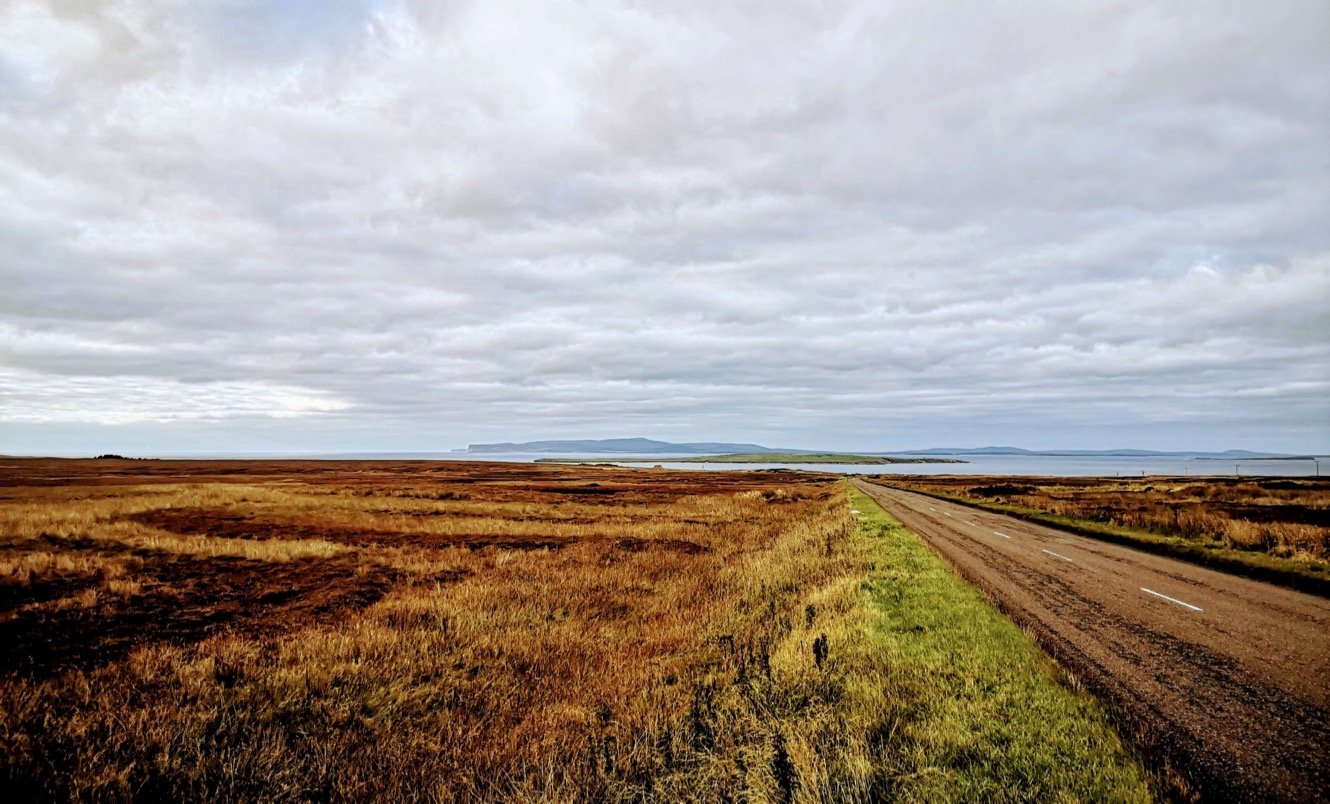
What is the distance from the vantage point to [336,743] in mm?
7078

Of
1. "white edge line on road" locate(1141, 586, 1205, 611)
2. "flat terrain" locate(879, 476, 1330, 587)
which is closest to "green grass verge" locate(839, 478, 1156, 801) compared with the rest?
"white edge line on road" locate(1141, 586, 1205, 611)

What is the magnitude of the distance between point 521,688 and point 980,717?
6033 millimetres

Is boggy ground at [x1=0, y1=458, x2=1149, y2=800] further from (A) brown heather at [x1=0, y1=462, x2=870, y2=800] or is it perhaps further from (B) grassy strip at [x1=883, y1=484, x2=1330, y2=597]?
(B) grassy strip at [x1=883, y1=484, x2=1330, y2=597]

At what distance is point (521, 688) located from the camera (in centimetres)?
898

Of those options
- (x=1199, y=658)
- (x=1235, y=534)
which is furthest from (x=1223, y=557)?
(x=1199, y=658)

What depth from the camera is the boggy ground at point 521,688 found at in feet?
19.3

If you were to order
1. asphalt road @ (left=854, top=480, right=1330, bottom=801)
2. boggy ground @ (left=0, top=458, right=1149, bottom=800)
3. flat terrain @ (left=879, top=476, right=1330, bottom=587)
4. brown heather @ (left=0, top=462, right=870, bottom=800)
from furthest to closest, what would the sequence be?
flat terrain @ (left=879, top=476, right=1330, bottom=587), brown heather @ (left=0, top=462, right=870, bottom=800), boggy ground @ (left=0, top=458, right=1149, bottom=800), asphalt road @ (left=854, top=480, right=1330, bottom=801)

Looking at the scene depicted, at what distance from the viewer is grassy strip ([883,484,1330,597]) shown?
1526 cm

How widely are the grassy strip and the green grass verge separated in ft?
35.2

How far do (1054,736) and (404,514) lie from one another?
36254 millimetres

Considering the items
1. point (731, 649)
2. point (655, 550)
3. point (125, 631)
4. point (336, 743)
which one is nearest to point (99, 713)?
point (336, 743)

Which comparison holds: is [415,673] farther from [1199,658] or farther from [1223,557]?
[1223,557]

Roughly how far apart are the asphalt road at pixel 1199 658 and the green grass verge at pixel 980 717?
481 millimetres

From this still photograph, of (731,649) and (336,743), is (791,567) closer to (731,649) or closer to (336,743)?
(731,649)
